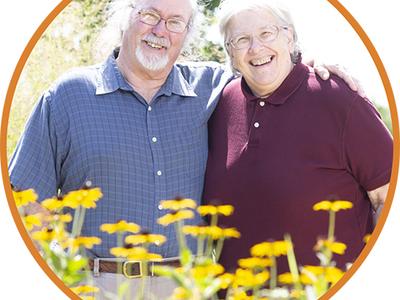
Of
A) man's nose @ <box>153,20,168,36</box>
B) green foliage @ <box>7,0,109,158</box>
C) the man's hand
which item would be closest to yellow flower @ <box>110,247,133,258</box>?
man's nose @ <box>153,20,168,36</box>

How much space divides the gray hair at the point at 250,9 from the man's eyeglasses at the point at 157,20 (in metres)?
0.15

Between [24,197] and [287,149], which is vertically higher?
[287,149]

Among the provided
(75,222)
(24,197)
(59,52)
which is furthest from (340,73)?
(59,52)

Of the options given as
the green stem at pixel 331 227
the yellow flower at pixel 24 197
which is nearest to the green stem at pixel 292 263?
the green stem at pixel 331 227

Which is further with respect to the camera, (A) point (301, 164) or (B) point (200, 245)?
(B) point (200, 245)

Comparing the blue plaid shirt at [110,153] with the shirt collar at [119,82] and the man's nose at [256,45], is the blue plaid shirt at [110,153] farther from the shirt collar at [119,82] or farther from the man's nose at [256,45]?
the man's nose at [256,45]

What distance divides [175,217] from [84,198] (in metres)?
0.30

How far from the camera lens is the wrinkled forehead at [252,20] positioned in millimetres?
2773

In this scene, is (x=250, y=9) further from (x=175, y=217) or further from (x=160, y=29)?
(x=175, y=217)

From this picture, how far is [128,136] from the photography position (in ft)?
9.23

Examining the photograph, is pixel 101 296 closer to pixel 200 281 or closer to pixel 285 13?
pixel 200 281

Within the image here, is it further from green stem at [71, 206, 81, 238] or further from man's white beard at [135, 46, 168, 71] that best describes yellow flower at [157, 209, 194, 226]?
man's white beard at [135, 46, 168, 71]

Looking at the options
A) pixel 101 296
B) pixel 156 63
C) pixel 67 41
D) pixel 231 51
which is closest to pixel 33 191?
pixel 101 296

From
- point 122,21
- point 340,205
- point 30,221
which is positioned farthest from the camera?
point 122,21
